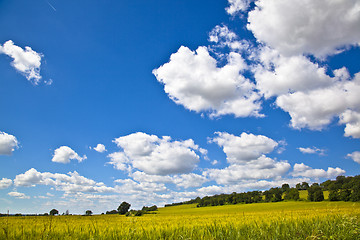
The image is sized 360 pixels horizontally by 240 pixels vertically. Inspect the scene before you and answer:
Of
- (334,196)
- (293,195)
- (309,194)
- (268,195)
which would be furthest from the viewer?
(268,195)

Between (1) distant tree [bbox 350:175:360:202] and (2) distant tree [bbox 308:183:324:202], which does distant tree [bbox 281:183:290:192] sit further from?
(1) distant tree [bbox 350:175:360:202]

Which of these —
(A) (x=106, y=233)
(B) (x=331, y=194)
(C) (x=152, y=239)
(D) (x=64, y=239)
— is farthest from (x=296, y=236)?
(B) (x=331, y=194)

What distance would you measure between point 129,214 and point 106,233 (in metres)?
0.71

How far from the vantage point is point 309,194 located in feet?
336

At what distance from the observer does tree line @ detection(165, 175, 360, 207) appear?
3551 inches

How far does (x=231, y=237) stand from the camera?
453 centimetres

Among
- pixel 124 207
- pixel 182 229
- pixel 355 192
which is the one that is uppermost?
pixel 182 229

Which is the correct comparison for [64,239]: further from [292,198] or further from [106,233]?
[292,198]

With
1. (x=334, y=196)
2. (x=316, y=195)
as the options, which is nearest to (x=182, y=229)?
(x=334, y=196)

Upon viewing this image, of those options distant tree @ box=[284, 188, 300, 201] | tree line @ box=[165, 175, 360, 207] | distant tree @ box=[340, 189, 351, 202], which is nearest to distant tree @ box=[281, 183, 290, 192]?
tree line @ box=[165, 175, 360, 207]

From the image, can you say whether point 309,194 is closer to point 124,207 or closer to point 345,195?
point 345,195

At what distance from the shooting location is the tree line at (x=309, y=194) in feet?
296

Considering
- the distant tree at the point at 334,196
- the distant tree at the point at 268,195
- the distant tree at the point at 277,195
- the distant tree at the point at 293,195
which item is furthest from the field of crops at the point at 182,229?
the distant tree at the point at 268,195

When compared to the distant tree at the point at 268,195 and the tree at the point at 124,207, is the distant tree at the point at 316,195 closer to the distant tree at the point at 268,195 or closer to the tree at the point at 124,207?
the distant tree at the point at 268,195
